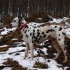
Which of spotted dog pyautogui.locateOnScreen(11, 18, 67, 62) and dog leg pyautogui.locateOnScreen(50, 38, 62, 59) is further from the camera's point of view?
dog leg pyautogui.locateOnScreen(50, 38, 62, 59)

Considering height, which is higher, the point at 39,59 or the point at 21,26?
the point at 21,26

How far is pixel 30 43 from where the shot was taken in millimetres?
10320

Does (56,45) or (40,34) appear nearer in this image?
(40,34)

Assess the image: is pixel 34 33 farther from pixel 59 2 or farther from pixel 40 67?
pixel 59 2

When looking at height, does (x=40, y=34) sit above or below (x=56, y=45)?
above

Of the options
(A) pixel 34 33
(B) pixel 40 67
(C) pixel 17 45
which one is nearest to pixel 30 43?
(A) pixel 34 33

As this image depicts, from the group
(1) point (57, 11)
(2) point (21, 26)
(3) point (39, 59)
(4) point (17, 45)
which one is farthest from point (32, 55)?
(1) point (57, 11)

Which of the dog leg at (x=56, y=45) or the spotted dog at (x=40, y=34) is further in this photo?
the dog leg at (x=56, y=45)

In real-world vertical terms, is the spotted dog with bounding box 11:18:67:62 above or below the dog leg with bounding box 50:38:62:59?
above

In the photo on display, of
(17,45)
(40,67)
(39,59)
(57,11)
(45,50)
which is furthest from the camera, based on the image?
(57,11)

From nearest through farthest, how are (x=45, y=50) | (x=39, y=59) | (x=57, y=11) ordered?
(x=39, y=59) < (x=45, y=50) < (x=57, y=11)

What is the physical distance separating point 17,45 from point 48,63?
2459 millimetres

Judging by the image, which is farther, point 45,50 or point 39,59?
point 45,50

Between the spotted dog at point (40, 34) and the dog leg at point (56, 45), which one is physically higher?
the spotted dog at point (40, 34)
